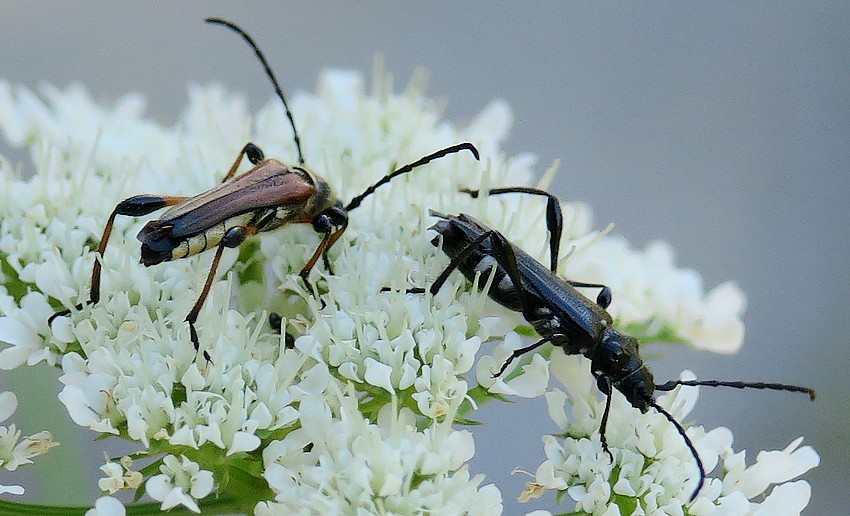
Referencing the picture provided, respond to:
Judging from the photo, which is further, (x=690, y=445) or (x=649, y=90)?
(x=649, y=90)

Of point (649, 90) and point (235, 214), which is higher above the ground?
point (649, 90)

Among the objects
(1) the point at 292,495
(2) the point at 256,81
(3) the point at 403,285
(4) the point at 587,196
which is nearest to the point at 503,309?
(3) the point at 403,285

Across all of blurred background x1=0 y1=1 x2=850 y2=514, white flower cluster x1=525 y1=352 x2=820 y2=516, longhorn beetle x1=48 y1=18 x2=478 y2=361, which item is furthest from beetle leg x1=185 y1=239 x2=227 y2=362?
blurred background x1=0 y1=1 x2=850 y2=514

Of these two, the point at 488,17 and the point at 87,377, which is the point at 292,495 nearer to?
the point at 87,377

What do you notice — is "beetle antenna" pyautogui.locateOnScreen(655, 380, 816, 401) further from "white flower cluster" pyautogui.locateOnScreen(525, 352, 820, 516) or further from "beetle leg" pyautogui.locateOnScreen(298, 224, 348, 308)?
"beetle leg" pyautogui.locateOnScreen(298, 224, 348, 308)

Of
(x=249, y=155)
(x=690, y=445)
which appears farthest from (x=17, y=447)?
(x=690, y=445)

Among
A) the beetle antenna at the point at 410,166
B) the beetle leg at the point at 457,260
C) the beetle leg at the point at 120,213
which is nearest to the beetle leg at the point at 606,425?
the beetle leg at the point at 457,260

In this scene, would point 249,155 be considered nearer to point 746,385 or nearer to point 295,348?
point 295,348

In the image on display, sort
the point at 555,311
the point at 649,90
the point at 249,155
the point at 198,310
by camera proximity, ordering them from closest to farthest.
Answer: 1. the point at 198,310
2. the point at 555,311
3. the point at 249,155
4. the point at 649,90
